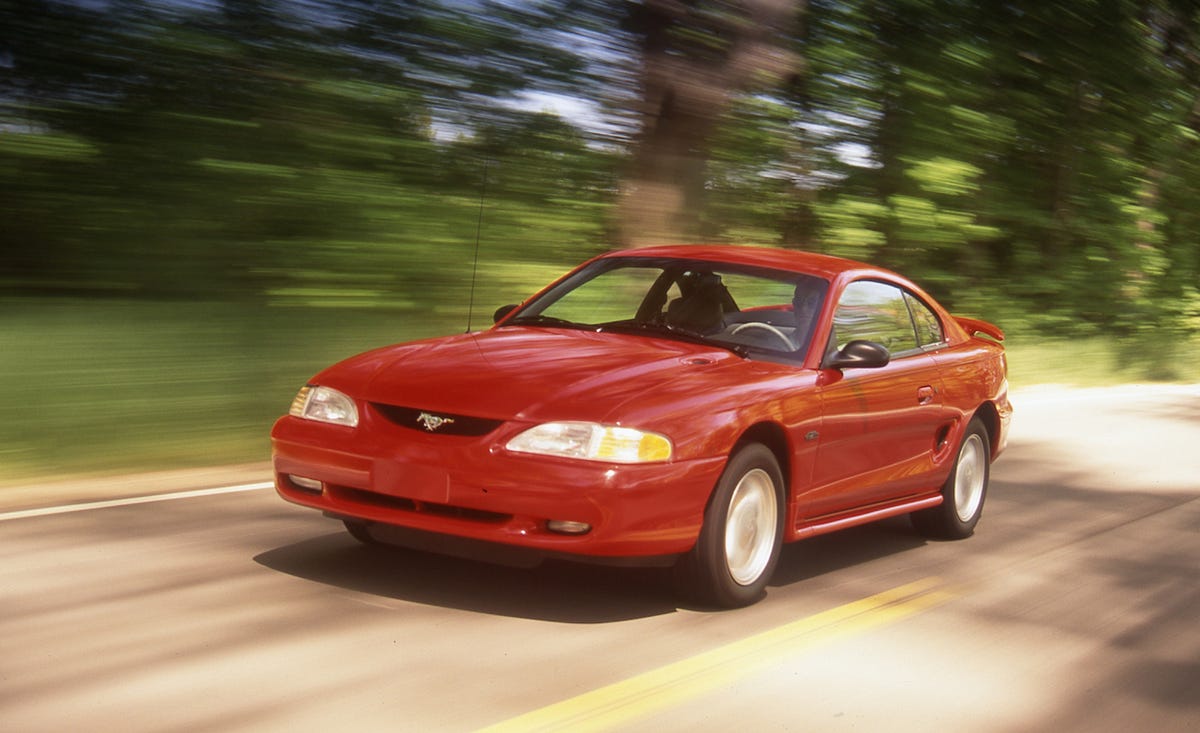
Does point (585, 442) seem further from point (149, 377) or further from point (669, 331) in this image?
point (149, 377)

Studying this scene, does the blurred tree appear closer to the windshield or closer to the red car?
the red car

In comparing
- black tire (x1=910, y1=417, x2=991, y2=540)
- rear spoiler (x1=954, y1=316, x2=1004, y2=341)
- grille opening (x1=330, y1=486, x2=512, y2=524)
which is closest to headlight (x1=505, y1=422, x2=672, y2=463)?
grille opening (x1=330, y1=486, x2=512, y2=524)

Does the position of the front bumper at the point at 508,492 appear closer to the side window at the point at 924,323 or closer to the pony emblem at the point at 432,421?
the pony emblem at the point at 432,421

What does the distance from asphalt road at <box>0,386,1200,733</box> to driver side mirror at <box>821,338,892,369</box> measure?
3.18 ft

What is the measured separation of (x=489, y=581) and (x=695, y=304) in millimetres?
1692

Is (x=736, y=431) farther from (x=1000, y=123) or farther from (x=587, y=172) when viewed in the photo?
(x=1000, y=123)

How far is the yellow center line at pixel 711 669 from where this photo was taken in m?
4.33

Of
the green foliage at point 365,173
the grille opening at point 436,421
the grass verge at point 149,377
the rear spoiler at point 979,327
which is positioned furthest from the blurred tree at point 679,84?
the grille opening at point 436,421

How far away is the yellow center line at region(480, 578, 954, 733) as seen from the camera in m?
4.33

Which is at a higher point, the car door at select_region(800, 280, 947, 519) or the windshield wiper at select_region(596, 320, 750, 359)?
the windshield wiper at select_region(596, 320, 750, 359)

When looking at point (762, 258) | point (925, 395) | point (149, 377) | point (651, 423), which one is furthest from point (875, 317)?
point (149, 377)

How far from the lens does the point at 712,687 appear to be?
4.77 m

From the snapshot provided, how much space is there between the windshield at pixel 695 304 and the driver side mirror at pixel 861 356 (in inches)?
6.6

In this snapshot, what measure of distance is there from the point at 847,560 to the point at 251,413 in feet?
14.3
